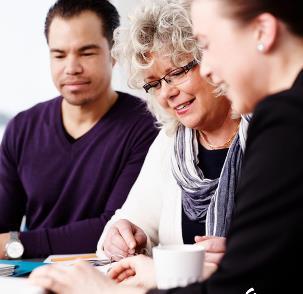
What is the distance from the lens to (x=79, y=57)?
2533mm

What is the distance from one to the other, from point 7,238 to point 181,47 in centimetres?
91

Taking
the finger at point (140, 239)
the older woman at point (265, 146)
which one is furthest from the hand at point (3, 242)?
the older woman at point (265, 146)

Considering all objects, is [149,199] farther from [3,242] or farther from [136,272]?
[136,272]

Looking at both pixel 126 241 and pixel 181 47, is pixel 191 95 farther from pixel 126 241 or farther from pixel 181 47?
pixel 126 241

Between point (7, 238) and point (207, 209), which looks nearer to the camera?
point (207, 209)

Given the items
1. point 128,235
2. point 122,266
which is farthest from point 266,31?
point 128,235

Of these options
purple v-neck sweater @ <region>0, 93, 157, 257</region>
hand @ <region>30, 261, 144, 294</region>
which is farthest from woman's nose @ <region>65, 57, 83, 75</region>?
hand @ <region>30, 261, 144, 294</region>

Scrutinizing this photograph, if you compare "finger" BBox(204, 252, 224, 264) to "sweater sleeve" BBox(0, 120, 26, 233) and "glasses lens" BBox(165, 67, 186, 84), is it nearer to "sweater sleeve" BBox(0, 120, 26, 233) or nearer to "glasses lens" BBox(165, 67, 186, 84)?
"glasses lens" BBox(165, 67, 186, 84)

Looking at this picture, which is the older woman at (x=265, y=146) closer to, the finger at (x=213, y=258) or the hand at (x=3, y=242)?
the finger at (x=213, y=258)

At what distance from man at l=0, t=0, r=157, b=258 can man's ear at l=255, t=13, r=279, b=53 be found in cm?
154

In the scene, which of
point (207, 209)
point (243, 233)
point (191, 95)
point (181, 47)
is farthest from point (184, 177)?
point (243, 233)

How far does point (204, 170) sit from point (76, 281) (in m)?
1.05

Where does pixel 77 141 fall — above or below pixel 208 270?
above

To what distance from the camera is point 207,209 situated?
6.12 feet
